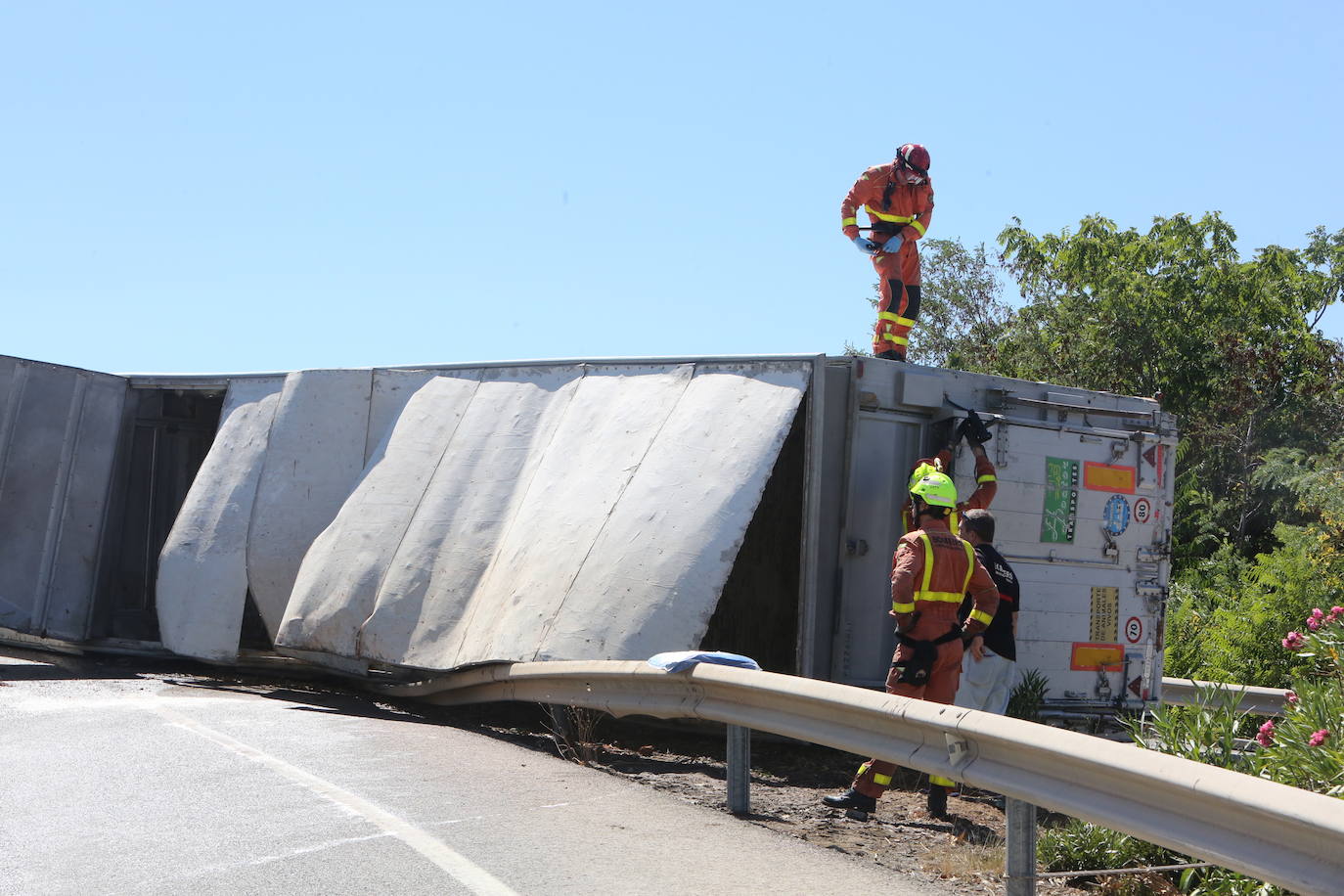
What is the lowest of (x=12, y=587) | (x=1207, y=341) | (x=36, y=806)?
(x=36, y=806)

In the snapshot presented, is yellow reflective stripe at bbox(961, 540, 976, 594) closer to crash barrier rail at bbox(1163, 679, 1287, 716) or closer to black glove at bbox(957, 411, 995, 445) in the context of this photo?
black glove at bbox(957, 411, 995, 445)

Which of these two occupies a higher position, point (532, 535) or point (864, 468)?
point (864, 468)

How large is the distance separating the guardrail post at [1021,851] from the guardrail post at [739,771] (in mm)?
1843

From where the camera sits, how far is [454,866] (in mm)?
5113

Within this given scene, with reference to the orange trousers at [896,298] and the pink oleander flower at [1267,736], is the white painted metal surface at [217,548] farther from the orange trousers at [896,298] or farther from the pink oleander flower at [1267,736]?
the pink oleander flower at [1267,736]

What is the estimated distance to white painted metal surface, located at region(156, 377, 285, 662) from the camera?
37.1 ft

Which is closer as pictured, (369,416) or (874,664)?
(874,664)

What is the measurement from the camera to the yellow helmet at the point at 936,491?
737 centimetres

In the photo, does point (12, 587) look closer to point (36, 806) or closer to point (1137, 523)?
point (36, 806)

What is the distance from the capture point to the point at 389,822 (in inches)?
231

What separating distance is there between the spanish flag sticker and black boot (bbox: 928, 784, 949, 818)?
332 cm

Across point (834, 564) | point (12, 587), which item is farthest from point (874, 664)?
point (12, 587)

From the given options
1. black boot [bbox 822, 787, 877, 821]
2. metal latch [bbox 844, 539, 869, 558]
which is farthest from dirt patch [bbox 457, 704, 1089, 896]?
metal latch [bbox 844, 539, 869, 558]

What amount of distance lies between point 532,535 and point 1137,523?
4.27 meters
